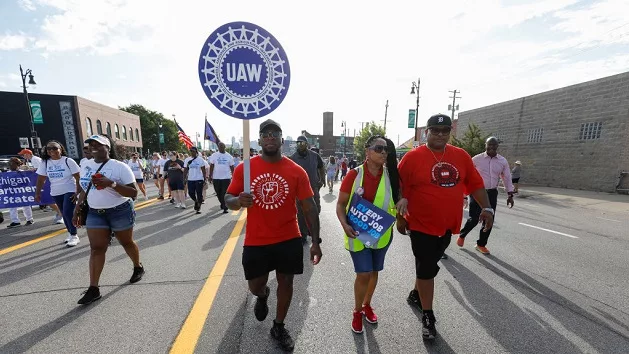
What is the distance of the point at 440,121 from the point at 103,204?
353cm

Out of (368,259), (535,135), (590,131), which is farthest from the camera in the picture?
(535,135)

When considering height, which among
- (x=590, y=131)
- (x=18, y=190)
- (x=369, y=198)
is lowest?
(x=18, y=190)

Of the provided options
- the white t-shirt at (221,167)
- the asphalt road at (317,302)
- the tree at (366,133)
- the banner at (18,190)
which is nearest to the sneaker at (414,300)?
the asphalt road at (317,302)

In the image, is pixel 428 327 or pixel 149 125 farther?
pixel 149 125

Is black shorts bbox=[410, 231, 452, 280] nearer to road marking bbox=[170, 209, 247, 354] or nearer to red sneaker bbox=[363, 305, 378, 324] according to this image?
red sneaker bbox=[363, 305, 378, 324]

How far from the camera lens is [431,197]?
8.32 feet

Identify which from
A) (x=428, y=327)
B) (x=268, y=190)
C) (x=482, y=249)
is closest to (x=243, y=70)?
(x=268, y=190)

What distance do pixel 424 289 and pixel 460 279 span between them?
4.72ft

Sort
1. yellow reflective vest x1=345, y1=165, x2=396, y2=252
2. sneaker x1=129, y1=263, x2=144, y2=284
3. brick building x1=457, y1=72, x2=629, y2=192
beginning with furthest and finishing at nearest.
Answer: brick building x1=457, y1=72, x2=629, y2=192, sneaker x1=129, y1=263, x2=144, y2=284, yellow reflective vest x1=345, y1=165, x2=396, y2=252

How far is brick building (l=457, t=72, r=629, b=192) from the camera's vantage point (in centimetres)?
1509

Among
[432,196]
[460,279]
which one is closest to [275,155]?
[432,196]

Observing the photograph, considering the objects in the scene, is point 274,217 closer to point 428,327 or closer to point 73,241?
point 428,327

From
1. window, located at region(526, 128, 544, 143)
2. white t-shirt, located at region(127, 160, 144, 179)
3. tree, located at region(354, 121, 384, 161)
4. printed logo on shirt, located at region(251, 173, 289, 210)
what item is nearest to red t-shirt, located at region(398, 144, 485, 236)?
printed logo on shirt, located at region(251, 173, 289, 210)

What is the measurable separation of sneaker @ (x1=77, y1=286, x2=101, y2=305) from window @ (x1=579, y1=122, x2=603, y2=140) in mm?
22617
